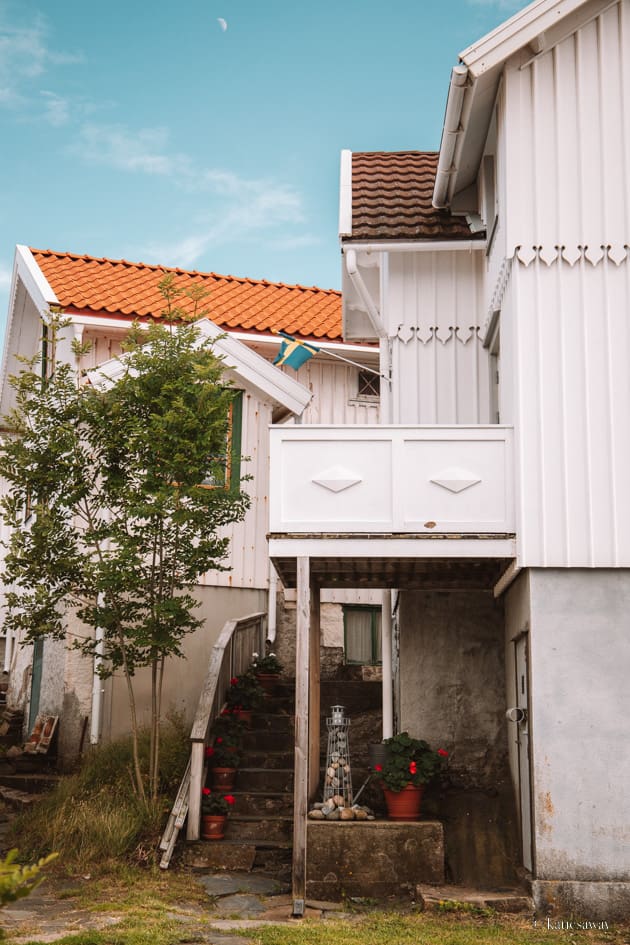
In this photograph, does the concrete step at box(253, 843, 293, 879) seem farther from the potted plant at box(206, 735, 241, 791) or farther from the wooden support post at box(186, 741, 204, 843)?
the potted plant at box(206, 735, 241, 791)

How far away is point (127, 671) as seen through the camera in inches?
459

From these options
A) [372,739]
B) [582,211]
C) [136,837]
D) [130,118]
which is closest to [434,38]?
[130,118]

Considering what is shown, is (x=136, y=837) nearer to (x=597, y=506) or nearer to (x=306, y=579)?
(x=306, y=579)

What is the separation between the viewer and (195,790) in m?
11.1

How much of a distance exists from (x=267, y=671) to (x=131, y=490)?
4195mm

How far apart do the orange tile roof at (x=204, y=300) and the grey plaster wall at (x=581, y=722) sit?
8.76m

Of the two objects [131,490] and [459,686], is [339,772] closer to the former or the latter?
[459,686]

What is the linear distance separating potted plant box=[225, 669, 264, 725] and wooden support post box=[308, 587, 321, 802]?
1.81 metres

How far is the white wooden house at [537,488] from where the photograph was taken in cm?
932

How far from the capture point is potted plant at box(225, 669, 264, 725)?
13.1m

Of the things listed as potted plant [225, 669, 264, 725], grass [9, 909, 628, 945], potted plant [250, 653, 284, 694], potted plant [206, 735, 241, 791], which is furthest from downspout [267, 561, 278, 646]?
grass [9, 909, 628, 945]

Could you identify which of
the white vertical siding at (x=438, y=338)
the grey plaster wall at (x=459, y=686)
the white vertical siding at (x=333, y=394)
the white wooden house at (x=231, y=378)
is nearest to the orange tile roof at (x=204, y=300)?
the white wooden house at (x=231, y=378)

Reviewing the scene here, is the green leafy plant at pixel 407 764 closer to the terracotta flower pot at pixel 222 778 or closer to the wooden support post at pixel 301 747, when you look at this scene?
the wooden support post at pixel 301 747

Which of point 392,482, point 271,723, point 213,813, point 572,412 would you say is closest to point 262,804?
point 213,813
